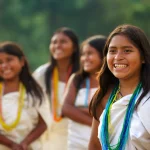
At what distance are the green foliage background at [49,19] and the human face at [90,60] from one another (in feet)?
40.1

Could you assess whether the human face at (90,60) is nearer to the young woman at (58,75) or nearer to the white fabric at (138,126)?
the young woman at (58,75)

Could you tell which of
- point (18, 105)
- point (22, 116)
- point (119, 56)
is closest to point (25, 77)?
point (18, 105)

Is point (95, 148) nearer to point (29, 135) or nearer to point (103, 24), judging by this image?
point (29, 135)

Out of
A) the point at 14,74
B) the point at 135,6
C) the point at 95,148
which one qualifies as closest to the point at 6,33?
the point at 135,6

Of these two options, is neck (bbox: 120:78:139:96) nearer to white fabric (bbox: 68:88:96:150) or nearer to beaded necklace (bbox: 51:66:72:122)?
white fabric (bbox: 68:88:96:150)

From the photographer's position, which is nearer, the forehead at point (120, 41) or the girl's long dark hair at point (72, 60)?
the forehead at point (120, 41)

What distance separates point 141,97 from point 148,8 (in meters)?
13.9

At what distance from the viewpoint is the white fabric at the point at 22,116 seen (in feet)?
22.7

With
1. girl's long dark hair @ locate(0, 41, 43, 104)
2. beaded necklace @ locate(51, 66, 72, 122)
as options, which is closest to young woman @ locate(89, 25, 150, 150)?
girl's long dark hair @ locate(0, 41, 43, 104)

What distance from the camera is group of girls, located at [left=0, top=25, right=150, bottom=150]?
4934 millimetres

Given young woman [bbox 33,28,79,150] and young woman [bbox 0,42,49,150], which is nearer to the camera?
young woman [bbox 0,42,49,150]

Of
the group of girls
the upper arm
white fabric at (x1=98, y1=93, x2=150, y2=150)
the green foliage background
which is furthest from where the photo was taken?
the green foliage background

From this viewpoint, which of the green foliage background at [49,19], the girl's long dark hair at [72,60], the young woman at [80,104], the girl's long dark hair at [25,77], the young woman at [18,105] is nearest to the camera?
the young woman at [18,105]

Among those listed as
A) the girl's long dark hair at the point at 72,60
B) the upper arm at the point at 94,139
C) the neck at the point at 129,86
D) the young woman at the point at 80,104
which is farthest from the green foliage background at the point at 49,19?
the neck at the point at 129,86
